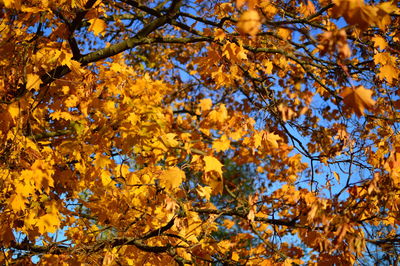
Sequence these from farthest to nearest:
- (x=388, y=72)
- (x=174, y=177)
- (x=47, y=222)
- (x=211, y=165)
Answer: (x=388, y=72) < (x=47, y=222) < (x=211, y=165) < (x=174, y=177)

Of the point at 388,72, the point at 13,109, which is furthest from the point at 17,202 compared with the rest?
the point at 388,72

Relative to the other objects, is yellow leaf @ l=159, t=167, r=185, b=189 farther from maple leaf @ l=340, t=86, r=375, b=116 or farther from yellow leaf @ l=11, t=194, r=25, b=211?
maple leaf @ l=340, t=86, r=375, b=116

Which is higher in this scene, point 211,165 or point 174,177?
point 211,165

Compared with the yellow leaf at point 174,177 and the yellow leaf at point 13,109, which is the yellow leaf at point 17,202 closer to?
the yellow leaf at point 13,109

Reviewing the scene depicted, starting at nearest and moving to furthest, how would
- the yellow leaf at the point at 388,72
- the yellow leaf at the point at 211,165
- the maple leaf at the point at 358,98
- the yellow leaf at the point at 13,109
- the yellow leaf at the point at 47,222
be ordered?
Answer: the maple leaf at the point at 358,98
the yellow leaf at the point at 13,109
the yellow leaf at the point at 211,165
the yellow leaf at the point at 47,222
the yellow leaf at the point at 388,72

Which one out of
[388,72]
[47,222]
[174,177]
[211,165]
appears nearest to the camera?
[174,177]

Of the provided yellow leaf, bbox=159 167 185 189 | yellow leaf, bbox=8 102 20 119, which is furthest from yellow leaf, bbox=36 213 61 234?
yellow leaf, bbox=159 167 185 189

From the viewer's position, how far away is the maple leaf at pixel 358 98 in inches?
82.6

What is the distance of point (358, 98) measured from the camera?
83.2 inches

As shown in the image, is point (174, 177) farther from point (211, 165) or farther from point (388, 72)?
point (388, 72)

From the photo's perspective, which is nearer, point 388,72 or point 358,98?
point 358,98

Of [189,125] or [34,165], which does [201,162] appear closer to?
[34,165]

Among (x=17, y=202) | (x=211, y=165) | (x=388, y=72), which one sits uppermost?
(x=388, y=72)

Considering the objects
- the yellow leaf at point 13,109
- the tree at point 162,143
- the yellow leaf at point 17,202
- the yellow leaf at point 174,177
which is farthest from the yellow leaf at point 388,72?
the yellow leaf at point 17,202
